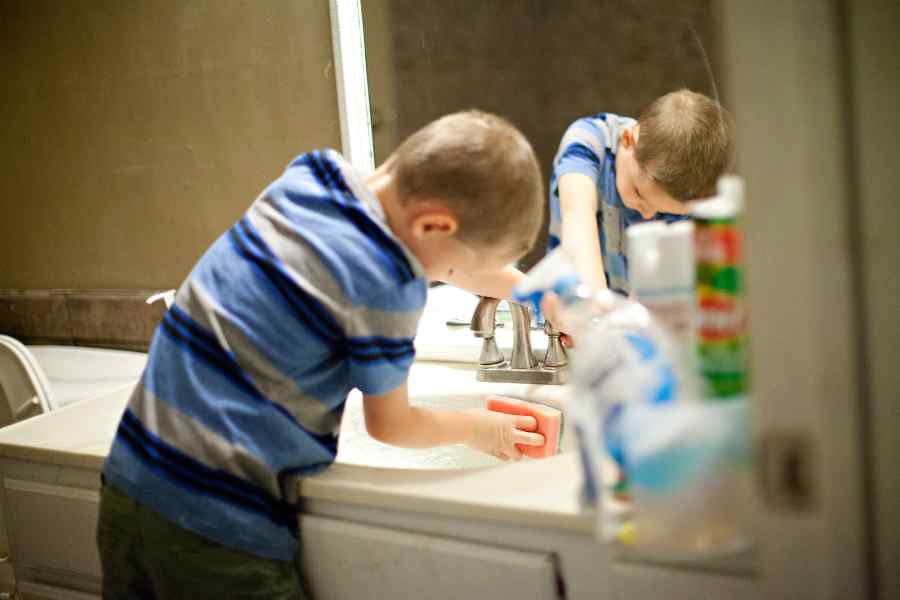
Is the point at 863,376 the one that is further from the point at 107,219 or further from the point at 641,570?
the point at 107,219

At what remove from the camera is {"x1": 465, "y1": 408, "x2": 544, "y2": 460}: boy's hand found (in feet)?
3.12

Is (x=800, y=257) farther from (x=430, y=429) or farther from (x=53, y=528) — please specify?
(x=53, y=528)

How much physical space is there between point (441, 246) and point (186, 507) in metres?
0.38

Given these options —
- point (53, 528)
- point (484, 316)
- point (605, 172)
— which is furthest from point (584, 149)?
point (53, 528)

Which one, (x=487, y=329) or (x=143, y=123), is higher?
(x=143, y=123)

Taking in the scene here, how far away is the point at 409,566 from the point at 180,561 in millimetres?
245

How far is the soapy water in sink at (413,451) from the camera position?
45.3 inches

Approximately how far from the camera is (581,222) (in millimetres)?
1228

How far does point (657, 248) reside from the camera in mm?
579

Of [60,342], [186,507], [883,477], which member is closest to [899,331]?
[883,477]

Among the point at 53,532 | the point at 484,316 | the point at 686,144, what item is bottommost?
the point at 53,532

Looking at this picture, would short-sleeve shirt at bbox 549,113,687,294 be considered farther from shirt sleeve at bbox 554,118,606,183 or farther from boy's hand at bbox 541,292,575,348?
boy's hand at bbox 541,292,575,348

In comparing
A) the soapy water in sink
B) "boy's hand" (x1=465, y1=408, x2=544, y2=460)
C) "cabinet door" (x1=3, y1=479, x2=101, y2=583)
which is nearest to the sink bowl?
the soapy water in sink

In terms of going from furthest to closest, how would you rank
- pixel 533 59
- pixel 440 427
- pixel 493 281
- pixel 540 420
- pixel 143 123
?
1. pixel 143 123
2. pixel 533 59
3. pixel 493 281
4. pixel 540 420
5. pixel 440 427
